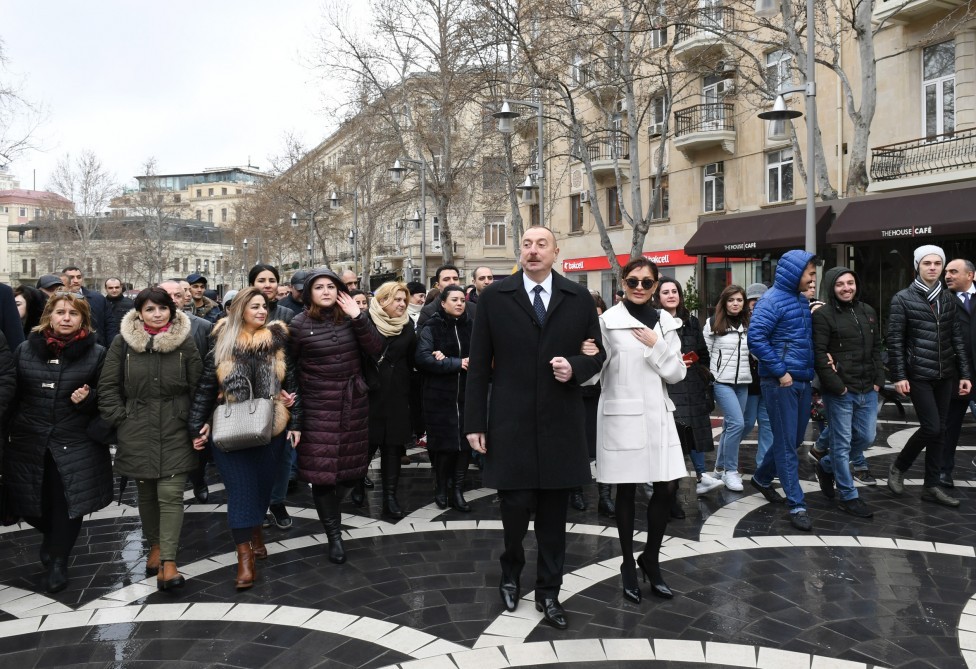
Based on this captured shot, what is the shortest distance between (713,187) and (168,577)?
24.2 metres

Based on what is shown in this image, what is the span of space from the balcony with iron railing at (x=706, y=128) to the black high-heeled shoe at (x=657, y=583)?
21.7m

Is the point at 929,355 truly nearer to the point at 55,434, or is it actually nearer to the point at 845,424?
the point at 845,424

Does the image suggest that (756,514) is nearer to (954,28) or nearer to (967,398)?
(967,398)

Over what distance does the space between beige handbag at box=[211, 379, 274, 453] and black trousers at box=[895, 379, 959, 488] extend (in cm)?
530

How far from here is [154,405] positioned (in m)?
4.73

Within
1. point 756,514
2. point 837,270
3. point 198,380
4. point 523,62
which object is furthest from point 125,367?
point 523,62

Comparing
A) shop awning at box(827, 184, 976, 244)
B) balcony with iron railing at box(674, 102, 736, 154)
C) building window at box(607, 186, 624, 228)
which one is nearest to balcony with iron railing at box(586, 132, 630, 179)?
building window at box(607, 186, 624, 228)

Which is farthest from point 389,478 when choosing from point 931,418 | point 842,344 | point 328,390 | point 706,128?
point 706,128

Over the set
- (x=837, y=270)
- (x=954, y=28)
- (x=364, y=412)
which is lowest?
(x=364, y=412)

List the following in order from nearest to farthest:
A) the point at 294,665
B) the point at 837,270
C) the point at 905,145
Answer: the point at 294,665
the point at 837,270
the point at 905,145

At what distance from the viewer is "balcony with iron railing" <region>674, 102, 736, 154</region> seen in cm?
2416

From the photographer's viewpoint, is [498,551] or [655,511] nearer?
[655,511]

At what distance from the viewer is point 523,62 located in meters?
19.8

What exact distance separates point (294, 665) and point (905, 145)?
757 inches
